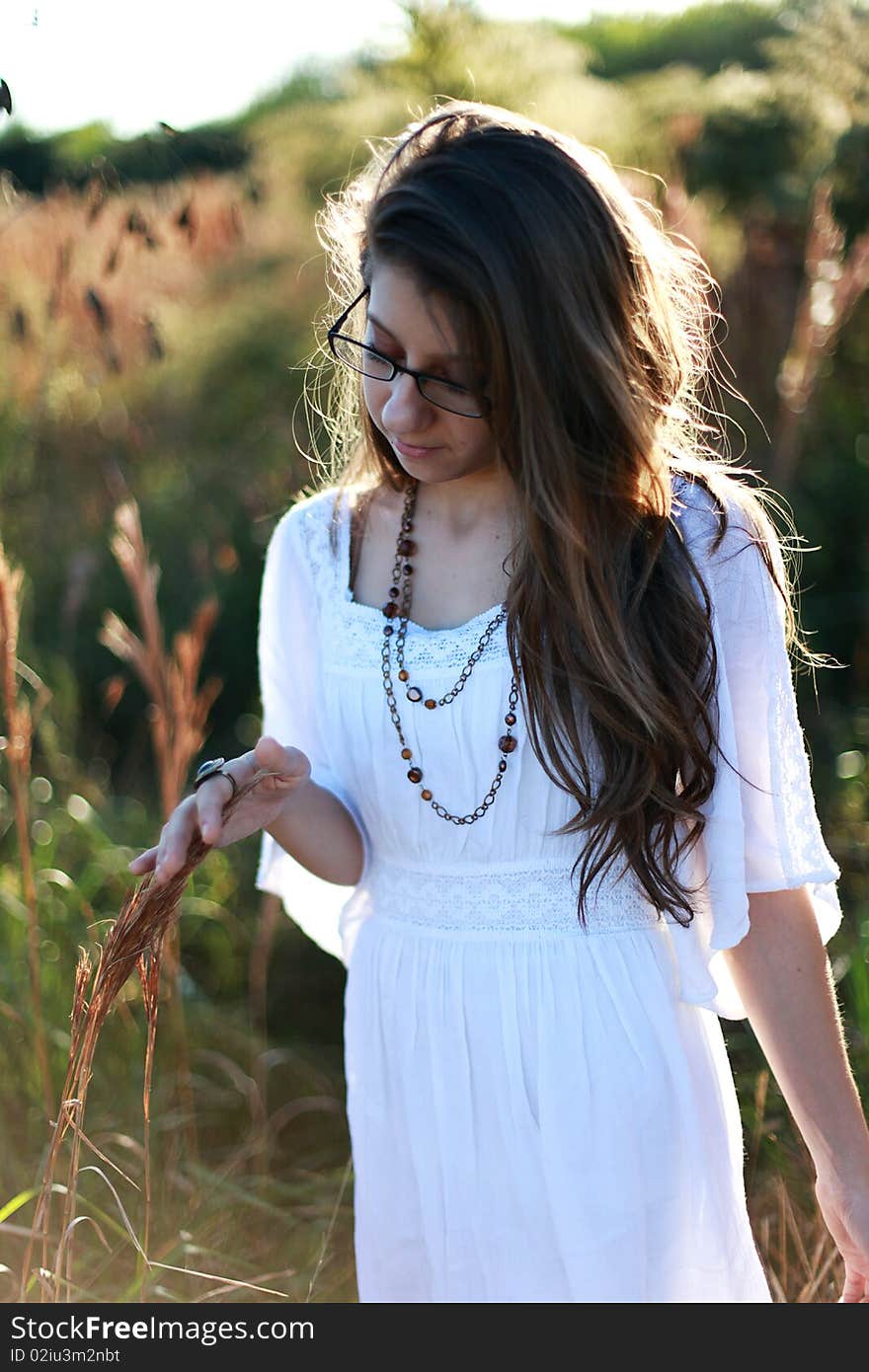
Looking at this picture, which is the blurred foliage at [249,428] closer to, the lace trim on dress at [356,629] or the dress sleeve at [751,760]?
the lace trim on dress at [356,629]

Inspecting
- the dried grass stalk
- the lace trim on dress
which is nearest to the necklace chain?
the lace trim on dress

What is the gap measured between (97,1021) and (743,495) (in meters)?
0.80

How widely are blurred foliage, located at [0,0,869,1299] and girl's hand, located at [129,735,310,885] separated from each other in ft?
2.35

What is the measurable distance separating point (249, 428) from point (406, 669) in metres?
3.57

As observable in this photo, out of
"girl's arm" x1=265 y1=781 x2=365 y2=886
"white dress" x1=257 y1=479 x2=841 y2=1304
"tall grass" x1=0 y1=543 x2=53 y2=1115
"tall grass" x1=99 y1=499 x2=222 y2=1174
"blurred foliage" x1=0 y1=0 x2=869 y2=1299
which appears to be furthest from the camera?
"blurred foliage" x1=0 y1=0 x2=869 y2=1299

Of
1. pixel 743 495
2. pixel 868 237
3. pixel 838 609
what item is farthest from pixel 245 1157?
pixel 868 237

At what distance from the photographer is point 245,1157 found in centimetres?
238

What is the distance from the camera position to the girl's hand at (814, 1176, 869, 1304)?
1257mm

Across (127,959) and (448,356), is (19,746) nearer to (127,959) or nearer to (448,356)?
(127,959)

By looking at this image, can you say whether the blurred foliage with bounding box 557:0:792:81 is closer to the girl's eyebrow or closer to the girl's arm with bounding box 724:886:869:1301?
the girl's eyebrow

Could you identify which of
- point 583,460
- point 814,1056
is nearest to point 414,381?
point 583,460

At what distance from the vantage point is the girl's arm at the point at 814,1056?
4.14 feet

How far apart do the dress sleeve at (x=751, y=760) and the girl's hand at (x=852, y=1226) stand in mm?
217

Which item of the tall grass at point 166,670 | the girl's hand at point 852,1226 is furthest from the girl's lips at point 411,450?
the girl's hand at point 852,1226
